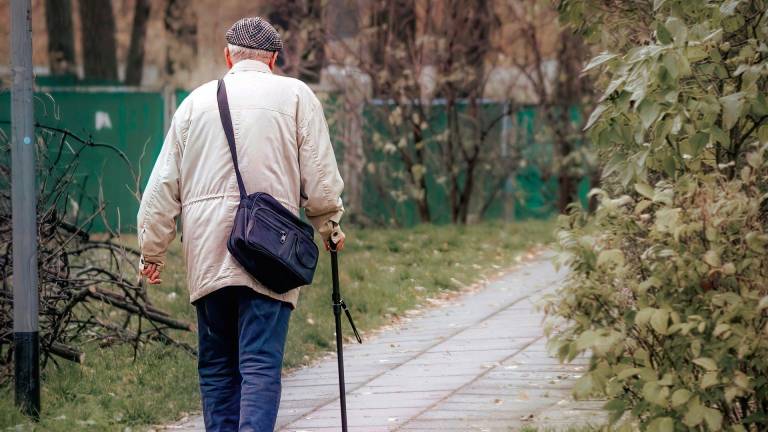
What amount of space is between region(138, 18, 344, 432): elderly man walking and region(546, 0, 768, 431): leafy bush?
1.24 metres

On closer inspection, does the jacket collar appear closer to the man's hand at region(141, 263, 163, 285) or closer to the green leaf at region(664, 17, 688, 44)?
the man's hand at region(141, 263, 163, 285)

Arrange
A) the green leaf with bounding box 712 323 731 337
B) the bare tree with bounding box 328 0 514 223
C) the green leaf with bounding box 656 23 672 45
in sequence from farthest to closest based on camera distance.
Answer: the bare tree with bounding box 328 0 514 223 < the green leaf with bounding box 656 23 672 45 < the green leaf with bounding box 712 323 731 337

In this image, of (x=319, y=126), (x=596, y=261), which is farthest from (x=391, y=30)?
(x=596, y=261)

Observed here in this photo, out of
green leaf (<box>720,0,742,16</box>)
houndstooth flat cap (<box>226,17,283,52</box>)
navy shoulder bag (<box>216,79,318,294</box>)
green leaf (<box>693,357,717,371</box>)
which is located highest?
green leaf (<box>720,0,742,16</box>)

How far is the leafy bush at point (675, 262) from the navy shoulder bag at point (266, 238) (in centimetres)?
117

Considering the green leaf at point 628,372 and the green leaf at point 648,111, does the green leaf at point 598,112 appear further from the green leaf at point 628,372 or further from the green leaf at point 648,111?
the green leaf at point 628,372

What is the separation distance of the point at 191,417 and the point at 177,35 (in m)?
18.3

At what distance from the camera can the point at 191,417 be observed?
662 cm

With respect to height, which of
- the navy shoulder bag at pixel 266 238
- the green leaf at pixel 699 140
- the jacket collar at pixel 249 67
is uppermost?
the jacket collar at pixel 249 67

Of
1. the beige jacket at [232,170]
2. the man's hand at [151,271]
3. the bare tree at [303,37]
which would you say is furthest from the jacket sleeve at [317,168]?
the bare tree at [303,37]

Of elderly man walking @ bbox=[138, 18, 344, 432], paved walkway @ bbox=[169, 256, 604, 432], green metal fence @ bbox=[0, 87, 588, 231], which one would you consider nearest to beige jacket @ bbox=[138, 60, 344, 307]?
elderly man walking @ bbox=[138, 18, 344, 432]

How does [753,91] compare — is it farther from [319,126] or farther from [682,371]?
[319,126]

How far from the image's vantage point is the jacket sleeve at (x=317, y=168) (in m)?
5.12

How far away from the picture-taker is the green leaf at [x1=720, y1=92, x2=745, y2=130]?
13.9 feet
